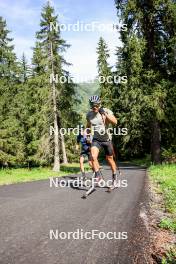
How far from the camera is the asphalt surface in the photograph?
4473mm

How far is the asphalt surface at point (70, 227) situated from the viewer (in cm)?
447

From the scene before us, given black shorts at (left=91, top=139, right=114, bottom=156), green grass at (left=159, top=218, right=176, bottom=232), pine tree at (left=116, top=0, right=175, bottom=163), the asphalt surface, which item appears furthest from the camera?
pine tree at (left=116, top=0, right=175, bottom=163)

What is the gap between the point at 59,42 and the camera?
3522 cm

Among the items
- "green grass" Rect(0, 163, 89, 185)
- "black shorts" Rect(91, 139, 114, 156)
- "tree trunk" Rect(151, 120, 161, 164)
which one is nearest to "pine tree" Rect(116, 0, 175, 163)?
"tree trunk" Rect(151, 120, 161, 164)

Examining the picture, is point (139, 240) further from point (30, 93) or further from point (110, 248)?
point (30, 93)

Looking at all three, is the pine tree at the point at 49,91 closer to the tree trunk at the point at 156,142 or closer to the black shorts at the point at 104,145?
the tree trunk at the point at 156,142

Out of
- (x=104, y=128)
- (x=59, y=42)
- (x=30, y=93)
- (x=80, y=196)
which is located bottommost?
(x=80, y=196)

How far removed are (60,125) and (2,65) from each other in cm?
934

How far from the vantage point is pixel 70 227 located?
589 centimetres

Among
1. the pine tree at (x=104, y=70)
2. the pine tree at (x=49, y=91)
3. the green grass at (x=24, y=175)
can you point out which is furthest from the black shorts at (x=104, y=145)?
the pine tree at (x=104, y=70)

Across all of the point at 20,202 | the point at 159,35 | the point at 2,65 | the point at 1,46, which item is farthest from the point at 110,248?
the point at 1,46

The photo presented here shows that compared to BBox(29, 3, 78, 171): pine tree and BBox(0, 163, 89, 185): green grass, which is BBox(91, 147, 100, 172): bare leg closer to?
BBox(0, 163, 89, 185): green grass

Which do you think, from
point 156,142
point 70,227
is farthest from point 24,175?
point 70,227

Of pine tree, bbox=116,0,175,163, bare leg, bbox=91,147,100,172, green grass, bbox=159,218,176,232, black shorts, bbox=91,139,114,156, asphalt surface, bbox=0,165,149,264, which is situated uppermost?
pine tree, bbox=116,0,175,163
